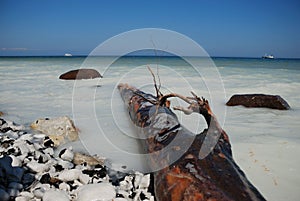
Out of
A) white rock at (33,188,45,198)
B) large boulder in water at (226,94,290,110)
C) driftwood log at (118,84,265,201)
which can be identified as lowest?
large boulder in water at (226,94,290,110)

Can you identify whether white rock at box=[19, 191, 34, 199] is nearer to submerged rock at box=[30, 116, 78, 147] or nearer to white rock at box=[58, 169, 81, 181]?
white rock at box=[58, 169, 81, 181]

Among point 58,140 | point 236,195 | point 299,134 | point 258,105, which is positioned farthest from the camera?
point 258,105

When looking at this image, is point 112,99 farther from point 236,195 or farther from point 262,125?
point 236,195

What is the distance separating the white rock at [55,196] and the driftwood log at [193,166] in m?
0.67

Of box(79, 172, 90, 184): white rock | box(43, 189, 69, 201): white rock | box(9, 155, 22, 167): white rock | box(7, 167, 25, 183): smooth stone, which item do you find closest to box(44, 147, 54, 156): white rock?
box(9, 155, 22, 167): white rock

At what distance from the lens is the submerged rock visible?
3.08 m

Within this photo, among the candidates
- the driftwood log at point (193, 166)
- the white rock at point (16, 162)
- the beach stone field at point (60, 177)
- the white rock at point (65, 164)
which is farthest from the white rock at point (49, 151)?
the driftwood log at point (193, 166)

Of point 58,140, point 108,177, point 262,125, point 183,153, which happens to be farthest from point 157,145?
point 262,125

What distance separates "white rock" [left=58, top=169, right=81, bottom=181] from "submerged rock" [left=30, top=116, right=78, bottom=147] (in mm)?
916

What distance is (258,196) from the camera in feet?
4.71

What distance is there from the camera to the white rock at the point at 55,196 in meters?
1.81

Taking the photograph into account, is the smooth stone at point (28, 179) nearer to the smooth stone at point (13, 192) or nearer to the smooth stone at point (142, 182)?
the smooth stone at point (13, 192)

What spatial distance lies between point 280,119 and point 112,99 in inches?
139

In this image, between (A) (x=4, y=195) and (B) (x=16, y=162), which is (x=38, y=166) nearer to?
(B) (x=16, y=162)
